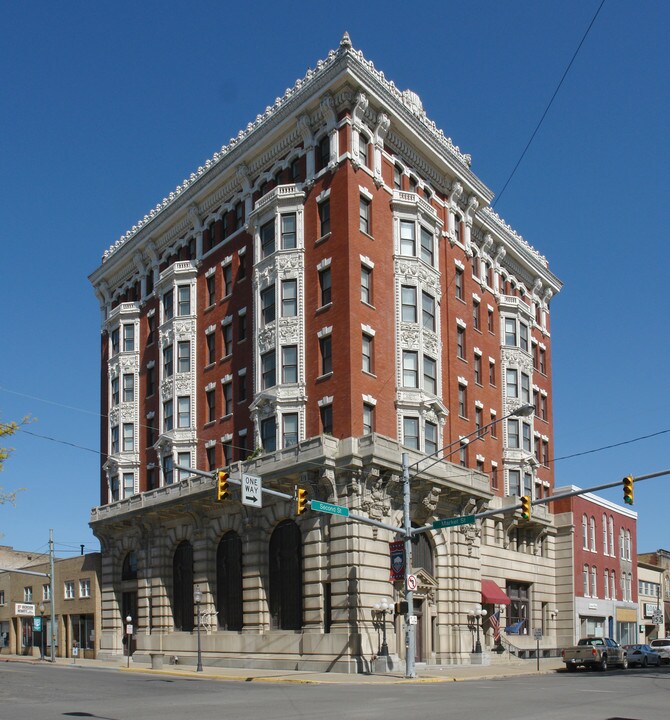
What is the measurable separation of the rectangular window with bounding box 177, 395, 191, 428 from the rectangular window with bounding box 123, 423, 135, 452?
7.17 metres

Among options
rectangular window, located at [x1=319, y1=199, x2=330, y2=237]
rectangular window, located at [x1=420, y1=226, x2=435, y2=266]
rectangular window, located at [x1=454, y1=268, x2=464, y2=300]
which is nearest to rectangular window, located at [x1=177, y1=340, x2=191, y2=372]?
rectangular window, located at [x1=319, y1=199, x2=330, y2=237]

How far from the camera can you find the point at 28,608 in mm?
69812

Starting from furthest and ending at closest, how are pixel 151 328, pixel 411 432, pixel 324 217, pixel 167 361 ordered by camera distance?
pixel 151 328 < pixel 167 361 < pixel 324 217 < pixel 411 432

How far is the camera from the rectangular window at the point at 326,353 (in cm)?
4744

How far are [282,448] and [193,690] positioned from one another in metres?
16.6

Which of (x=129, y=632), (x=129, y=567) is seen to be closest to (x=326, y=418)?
(x=129, y=632)

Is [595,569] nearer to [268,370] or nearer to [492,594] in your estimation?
[492,594]

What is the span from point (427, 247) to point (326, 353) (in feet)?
30.9

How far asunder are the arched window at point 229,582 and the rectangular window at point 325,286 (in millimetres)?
13946

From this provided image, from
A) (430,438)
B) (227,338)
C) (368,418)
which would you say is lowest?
(430,438)

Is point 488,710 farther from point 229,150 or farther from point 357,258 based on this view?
point 229,150

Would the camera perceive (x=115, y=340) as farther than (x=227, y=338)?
Yes

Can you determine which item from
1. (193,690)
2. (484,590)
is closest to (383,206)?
(484,590)

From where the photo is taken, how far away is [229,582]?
Answer: 5150 cm
